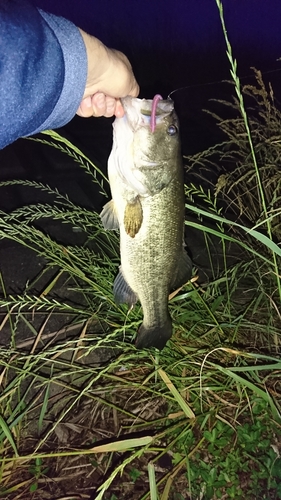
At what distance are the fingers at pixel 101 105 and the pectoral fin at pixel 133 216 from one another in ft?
0.83

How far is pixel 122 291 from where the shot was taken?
5.23 ft

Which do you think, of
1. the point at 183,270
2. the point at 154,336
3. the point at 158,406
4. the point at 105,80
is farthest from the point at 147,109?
the point at 158,406

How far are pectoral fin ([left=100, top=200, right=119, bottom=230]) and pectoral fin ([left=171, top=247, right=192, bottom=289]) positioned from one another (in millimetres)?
246

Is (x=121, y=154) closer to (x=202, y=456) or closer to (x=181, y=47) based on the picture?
(x=202, y=456)

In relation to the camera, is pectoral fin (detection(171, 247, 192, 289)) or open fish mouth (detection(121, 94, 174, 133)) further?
pectoral fin (detection(171, 247, 192, 289))

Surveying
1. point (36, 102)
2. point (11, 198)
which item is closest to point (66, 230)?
point (11, 198)

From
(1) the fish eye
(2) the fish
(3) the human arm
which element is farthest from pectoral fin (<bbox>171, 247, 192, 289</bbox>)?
(3) the human arm

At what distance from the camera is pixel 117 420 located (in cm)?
194

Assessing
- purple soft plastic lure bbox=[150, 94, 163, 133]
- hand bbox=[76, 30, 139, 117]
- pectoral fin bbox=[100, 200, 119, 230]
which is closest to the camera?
hand bbox=[76, 30, 139, 117]

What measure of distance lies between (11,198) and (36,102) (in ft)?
7.78

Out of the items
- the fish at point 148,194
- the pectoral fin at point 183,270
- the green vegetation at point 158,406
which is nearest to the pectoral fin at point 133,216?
the fish at point 148,194

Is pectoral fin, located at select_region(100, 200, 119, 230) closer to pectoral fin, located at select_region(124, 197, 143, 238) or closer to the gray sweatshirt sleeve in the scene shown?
pectoral fin, located at select_region(124, 197, 143, 238)

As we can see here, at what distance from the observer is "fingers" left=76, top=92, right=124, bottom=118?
134 cm

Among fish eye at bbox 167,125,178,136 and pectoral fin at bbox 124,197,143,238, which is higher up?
fish eye at bbox 167,125,178,136
